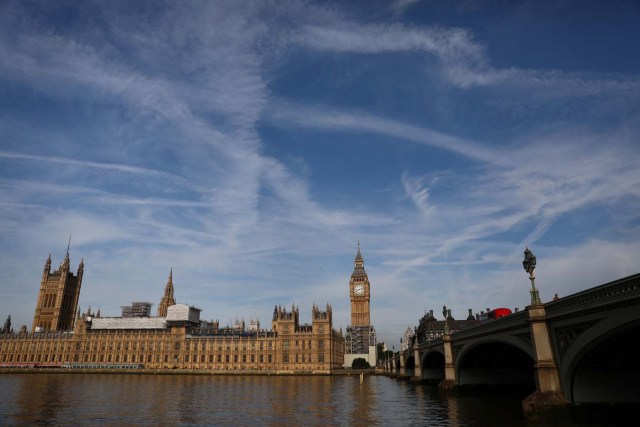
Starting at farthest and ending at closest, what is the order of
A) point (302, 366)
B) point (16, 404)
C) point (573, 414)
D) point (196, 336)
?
point (196, 336) < point (302, 366) < point (16, 404) < point (573, 414)

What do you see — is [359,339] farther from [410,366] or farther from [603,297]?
[603,297]

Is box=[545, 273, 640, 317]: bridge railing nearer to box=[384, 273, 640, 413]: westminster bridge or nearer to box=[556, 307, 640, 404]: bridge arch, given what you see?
box=[384, 273, 640, 413]: westminster bridge

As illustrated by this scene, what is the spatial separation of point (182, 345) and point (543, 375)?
152062 millimetres

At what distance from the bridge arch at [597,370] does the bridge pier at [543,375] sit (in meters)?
0.59

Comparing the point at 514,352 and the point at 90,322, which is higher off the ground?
the point at 90,322

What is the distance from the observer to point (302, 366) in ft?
505

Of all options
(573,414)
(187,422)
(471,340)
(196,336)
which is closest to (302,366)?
(196,336)

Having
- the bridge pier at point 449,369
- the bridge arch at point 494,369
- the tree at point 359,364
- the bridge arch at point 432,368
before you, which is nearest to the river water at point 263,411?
the bridge pier at point 449,369

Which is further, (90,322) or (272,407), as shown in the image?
(90,322)

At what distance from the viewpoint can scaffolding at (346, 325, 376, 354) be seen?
A: 627 feet

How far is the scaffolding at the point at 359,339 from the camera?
191 m

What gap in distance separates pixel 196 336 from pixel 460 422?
471 ft

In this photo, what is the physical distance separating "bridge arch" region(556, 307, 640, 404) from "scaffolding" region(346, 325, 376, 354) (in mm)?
164070

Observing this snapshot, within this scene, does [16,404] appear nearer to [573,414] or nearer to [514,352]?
[573,414]
